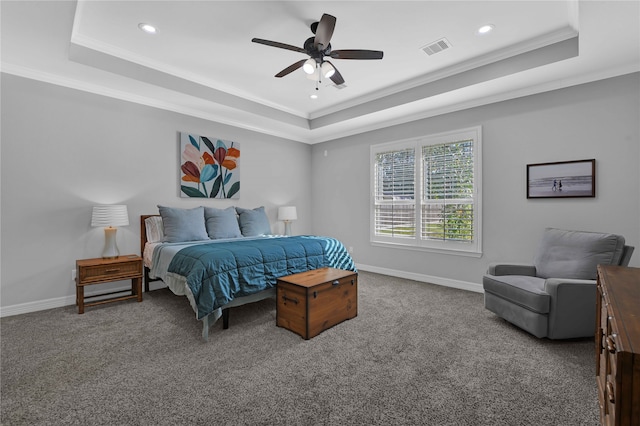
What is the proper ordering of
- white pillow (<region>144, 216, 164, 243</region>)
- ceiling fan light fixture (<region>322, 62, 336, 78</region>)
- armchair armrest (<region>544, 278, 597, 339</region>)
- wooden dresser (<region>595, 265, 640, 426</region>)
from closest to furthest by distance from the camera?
wooden dresser (<region>595, 265, 640, 426</region>)
armchair armrest (<region>544, 278, 597, 339</region>)
ceiling fan light fixture (<region>322, 62, 336, 78</region>)
white pillow (<region>144, 216, 164, 243</region>)

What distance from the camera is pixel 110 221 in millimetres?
3361

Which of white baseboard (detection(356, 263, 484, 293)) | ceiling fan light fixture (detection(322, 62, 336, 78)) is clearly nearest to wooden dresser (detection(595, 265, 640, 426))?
ceiling fan light fixture (detection(322, 62, 336, 78))

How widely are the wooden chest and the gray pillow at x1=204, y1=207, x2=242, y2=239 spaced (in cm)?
160

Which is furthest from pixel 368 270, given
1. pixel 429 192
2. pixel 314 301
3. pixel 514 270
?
pixel 314 301

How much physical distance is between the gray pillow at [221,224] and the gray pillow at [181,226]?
0.13 m

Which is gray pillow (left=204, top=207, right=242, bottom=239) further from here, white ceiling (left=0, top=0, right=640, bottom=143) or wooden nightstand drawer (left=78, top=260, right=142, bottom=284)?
white ceiling (left=0, top=0, right=640, bottom=143)

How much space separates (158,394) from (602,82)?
4.88 metres

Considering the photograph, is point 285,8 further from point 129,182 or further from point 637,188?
point 637,188

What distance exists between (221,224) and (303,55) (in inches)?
95.7

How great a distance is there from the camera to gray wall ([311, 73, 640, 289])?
302cm

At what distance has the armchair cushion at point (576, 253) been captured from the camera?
254cm

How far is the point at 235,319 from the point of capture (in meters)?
3.01

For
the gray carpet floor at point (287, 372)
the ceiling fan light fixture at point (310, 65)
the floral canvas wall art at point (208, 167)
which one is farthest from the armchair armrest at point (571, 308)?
the floral canvas wall art at point (208, 167)

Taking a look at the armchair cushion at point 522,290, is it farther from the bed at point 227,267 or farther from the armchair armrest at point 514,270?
the bed at point 227,267
